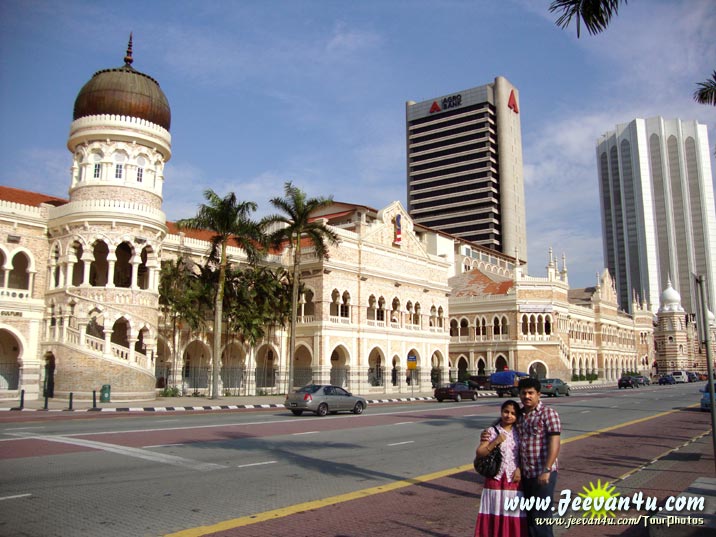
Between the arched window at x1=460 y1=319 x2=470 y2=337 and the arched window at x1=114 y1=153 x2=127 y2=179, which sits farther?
the arched window at x1=460 y1=319 x2=470 y2=337

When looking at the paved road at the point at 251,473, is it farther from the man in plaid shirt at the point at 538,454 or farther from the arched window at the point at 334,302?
the arched window at the point at 334,302

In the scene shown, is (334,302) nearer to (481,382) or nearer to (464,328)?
(481,382)

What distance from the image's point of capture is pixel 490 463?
5.36 meters

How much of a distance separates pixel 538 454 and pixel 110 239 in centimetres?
3007

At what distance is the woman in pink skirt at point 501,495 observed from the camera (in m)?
5.32

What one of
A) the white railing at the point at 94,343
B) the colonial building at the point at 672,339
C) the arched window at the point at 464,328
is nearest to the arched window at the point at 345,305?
the white railing at the point at 94,343

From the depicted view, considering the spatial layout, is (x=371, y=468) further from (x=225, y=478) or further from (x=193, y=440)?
(x=193, y=440)

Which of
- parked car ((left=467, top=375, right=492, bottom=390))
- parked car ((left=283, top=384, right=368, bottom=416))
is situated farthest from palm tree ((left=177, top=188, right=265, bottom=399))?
parked car ((left=467, top=375, right=492, bottom=390))

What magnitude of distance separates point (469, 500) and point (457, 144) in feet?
410

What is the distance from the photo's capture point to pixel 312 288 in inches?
1703

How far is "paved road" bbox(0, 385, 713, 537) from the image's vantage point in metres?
7.72

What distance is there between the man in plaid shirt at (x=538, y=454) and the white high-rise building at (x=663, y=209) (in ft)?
518

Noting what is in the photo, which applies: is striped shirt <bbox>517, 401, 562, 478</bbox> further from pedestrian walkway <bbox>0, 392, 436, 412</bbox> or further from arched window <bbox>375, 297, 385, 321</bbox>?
arched window <bbox>375, 297, 385, 321</bbox>

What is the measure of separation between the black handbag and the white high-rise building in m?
158
